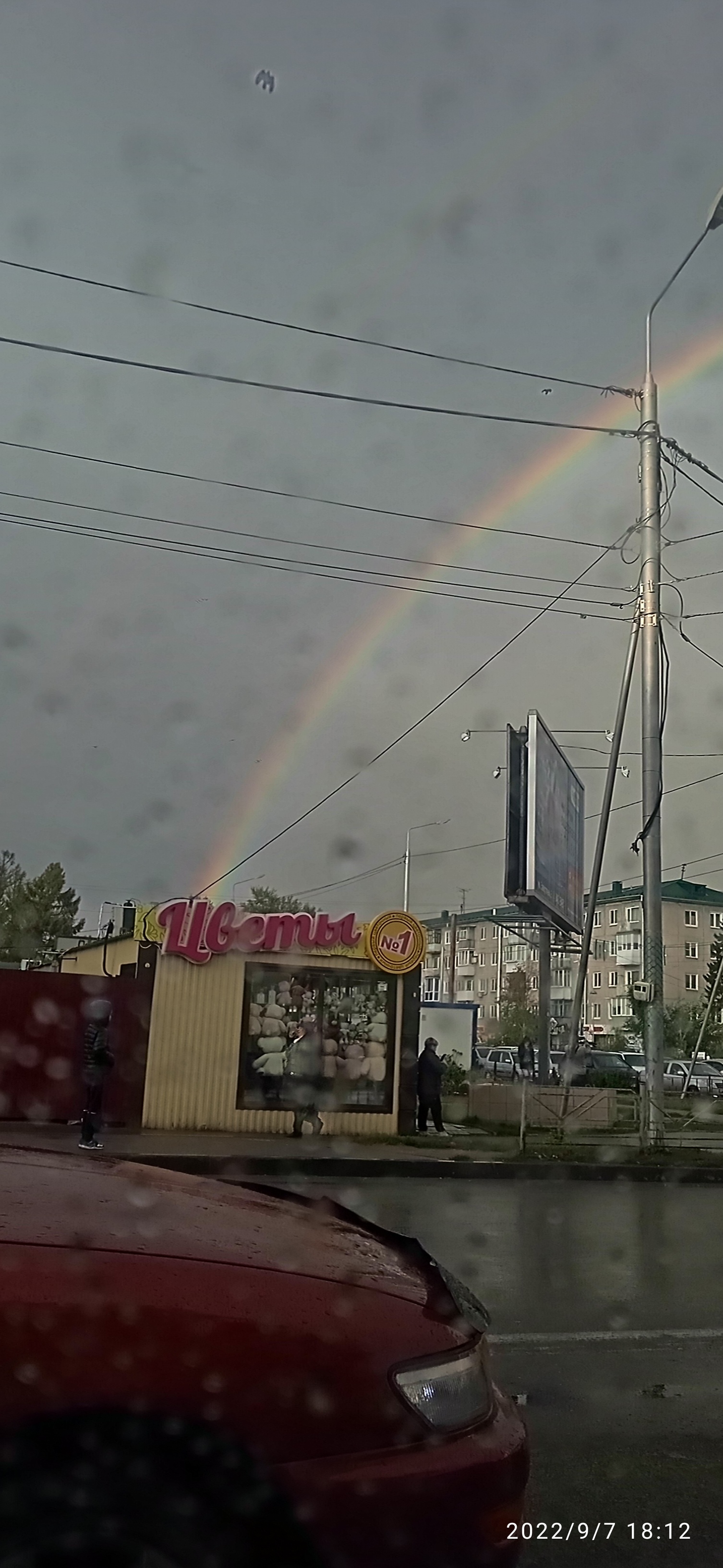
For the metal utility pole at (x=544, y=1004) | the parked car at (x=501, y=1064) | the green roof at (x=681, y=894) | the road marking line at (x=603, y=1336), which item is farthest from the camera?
the green roof at (x=681, y=894)

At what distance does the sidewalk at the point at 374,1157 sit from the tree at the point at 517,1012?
6058cm

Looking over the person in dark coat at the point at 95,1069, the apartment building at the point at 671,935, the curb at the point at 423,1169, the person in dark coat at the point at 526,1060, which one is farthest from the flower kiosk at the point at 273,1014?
the apartment building at the point at 671,935

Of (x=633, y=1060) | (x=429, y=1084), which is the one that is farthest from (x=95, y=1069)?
(x=633, y=1060)

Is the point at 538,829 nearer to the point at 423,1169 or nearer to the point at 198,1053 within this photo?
the point at 198,1053

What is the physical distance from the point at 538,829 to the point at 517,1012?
57.2m

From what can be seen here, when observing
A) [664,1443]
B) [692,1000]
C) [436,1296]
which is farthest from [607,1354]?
[692,1000]

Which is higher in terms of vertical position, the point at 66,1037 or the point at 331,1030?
the point at 331,1030

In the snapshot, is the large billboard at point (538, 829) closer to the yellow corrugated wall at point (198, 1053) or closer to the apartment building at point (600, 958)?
the yellow corrugated wall at point (198, 1053)

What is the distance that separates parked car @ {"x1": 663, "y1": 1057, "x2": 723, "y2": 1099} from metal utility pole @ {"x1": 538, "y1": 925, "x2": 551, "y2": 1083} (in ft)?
45.4

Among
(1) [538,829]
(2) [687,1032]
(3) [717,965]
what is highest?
(1) [538,829]

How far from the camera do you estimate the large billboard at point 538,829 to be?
25469 mm

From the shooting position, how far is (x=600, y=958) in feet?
282

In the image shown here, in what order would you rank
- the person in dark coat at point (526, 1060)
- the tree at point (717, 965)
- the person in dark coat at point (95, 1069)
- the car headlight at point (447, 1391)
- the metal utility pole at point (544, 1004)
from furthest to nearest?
1. the tree at point (717, 965)
2. the person in dark coat at point (526, 1060)
3. the metal utility pole at point (544, 1004)
4. the person in dark coat at point (95, 1069)
5. the car headlight at point (447, 1391)

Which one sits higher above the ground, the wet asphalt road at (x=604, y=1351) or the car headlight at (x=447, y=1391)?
the car headlight at (x=447, y=1391)
